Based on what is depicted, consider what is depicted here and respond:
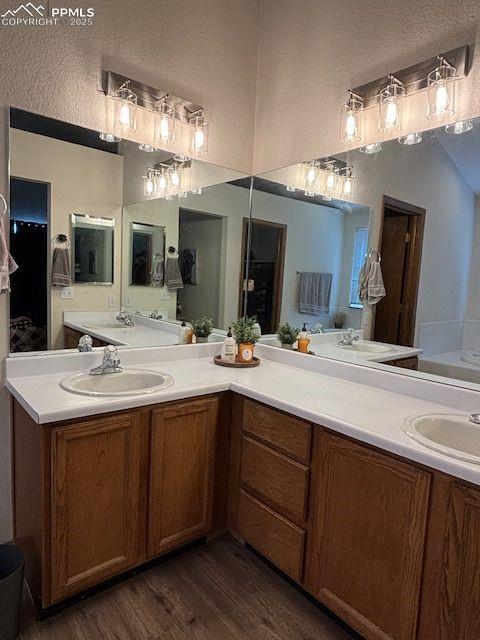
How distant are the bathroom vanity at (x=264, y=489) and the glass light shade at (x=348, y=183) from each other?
2.99 feet

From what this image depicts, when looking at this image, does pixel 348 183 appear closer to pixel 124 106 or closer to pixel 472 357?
pixel 472 357

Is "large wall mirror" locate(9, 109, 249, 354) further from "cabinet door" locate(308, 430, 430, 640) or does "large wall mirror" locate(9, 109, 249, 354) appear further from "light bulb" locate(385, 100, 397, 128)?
"cabinet door" locate(308, 430, 430, 640)

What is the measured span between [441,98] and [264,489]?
1.79 metres

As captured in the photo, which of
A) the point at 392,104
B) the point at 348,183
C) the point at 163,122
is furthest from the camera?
the point at 163,122

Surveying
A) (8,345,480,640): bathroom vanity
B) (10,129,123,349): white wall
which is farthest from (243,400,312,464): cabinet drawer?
(10,129,123,349): white wall

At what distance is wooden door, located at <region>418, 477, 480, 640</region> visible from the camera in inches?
42.1

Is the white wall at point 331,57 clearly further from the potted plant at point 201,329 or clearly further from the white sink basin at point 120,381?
the white sink basin at point 120,381

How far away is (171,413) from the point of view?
1647 millimetres

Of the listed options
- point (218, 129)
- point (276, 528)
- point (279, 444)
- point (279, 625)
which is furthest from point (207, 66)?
point (279, 625)

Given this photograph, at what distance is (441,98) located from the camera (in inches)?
62.5

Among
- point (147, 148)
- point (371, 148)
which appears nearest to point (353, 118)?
point (371, 148)

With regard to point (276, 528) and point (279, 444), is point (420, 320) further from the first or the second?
point (276, 528)

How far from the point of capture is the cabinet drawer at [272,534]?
61.3 inches

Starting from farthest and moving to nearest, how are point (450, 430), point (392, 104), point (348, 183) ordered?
point (348, 183) < point (392, 104) < point (450, 430)
